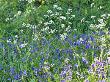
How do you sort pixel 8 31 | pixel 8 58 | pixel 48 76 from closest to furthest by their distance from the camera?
1. pixel 48 76
2. pixel 8 58
3. pixel 8 31

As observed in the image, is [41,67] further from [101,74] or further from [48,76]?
[101,74]

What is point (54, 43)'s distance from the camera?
5152 millimetres

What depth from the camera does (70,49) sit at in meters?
4.64

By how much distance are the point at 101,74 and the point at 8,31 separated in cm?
306

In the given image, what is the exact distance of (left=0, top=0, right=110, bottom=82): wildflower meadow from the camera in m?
3.79

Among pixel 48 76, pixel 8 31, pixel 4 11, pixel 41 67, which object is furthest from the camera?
pixel 4 11

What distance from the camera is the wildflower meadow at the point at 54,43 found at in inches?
149

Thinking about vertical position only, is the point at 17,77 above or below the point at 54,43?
above

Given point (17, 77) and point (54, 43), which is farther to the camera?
point (54, 43)

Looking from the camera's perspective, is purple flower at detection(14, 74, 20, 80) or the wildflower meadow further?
purple flower at detection(14, 74, 20, 80)

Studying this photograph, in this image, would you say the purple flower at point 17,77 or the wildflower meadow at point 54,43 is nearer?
the wildflower meadow at point 54,43

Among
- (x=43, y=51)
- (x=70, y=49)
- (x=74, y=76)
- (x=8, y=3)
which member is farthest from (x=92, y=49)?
(x=8, y=3)

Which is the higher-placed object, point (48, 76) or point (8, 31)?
point (48, 76)

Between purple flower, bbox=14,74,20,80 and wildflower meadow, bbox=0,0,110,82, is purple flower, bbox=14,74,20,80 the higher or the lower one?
the higher one
